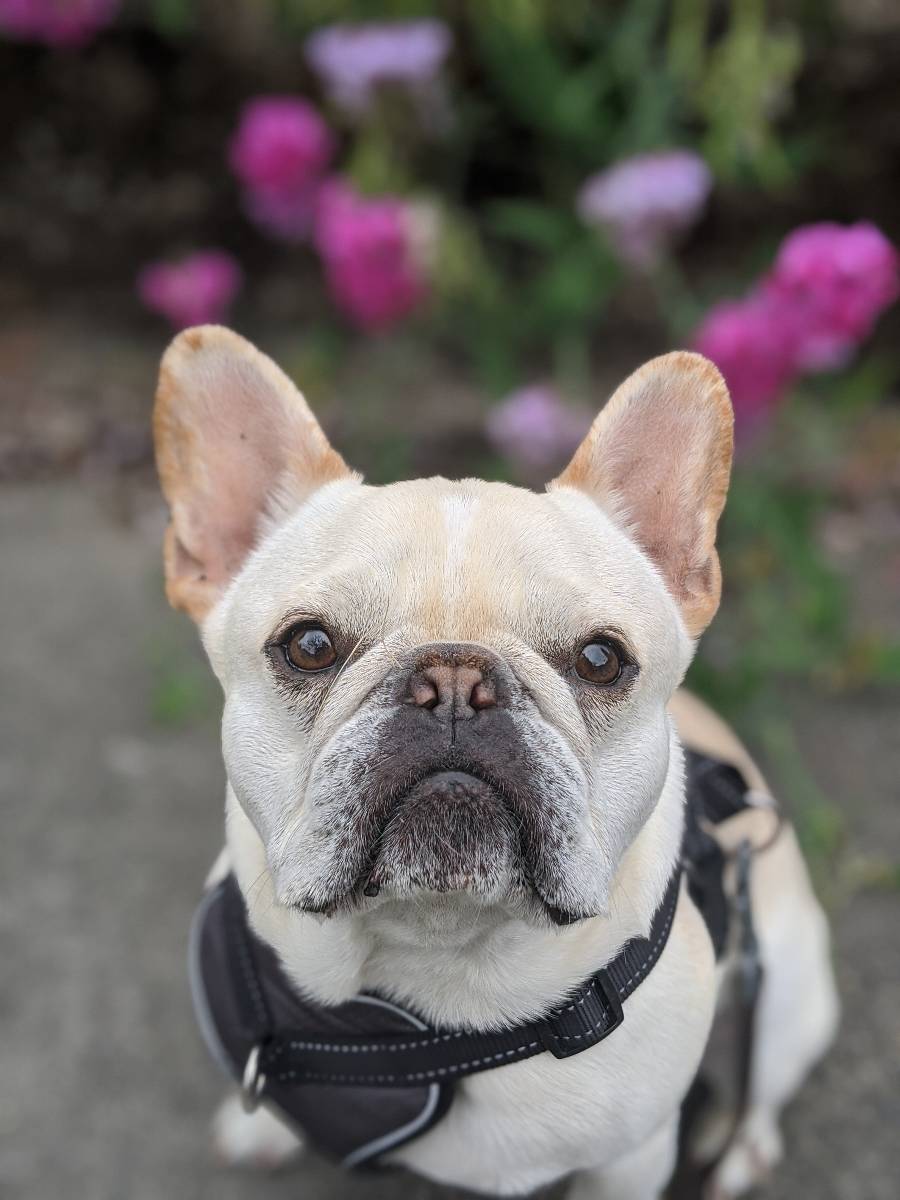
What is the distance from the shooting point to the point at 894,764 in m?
3.46

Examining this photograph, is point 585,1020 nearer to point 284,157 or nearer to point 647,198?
point 647,198

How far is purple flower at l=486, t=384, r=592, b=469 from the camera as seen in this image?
11.5 ft

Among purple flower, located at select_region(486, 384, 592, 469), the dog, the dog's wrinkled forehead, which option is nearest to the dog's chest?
the dog

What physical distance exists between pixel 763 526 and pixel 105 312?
3359mm

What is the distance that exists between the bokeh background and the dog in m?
0.94

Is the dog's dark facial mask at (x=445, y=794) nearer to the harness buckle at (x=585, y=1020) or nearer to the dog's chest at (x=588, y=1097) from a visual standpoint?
Result: the harness buckle at (x=585, y=1020)

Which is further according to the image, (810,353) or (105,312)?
(105,312)

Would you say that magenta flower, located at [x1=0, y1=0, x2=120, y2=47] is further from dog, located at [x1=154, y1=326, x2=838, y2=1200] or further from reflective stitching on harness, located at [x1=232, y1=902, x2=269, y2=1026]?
reflective stitching on harness, located at [x1=232, y1=902, x2=269, y2=1026]

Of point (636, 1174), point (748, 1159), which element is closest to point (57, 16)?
point (636, 1174)

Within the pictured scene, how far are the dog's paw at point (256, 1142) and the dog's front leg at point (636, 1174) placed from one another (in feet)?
2.43

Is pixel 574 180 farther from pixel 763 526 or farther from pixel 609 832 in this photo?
pixel 609 832

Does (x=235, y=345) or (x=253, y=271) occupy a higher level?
(x=235, y=345)

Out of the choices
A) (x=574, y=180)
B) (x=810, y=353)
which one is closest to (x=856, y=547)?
(x=810, y=353)

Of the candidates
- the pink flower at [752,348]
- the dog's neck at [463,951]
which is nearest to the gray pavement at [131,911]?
the dog's neck at [463,951]
